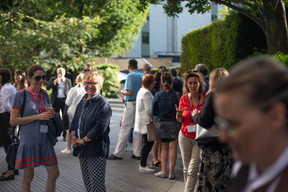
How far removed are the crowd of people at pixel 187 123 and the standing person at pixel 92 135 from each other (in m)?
0.01

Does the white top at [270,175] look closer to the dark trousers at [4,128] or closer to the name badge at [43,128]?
the name badge at [43,128]

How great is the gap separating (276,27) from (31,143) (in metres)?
6.71

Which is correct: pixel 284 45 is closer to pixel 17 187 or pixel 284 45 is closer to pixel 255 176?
pixel 17 187

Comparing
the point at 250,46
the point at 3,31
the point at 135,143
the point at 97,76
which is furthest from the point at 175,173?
the point at 3,31

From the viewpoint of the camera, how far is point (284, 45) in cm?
878

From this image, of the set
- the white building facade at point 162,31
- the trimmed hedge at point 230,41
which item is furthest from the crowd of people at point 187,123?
the white building facade at point 162,31

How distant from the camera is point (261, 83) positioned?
0.88 m

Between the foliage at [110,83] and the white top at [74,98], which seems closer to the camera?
the white top at [74,98]

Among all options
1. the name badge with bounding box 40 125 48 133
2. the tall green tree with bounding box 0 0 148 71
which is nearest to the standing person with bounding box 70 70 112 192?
the name badge with bounding box 40 125 48 133

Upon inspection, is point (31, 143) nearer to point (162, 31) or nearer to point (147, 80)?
point (147, 80)

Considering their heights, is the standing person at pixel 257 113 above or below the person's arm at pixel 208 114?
above

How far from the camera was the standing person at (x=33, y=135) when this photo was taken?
14.5 ft

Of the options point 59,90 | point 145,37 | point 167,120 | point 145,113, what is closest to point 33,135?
point 167,120

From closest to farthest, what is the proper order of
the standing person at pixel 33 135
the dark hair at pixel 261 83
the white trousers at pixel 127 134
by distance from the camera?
the dark hair at pixel 261 83 → the standing person at pixel 33 135 → the white trousers at pixel 127 134
